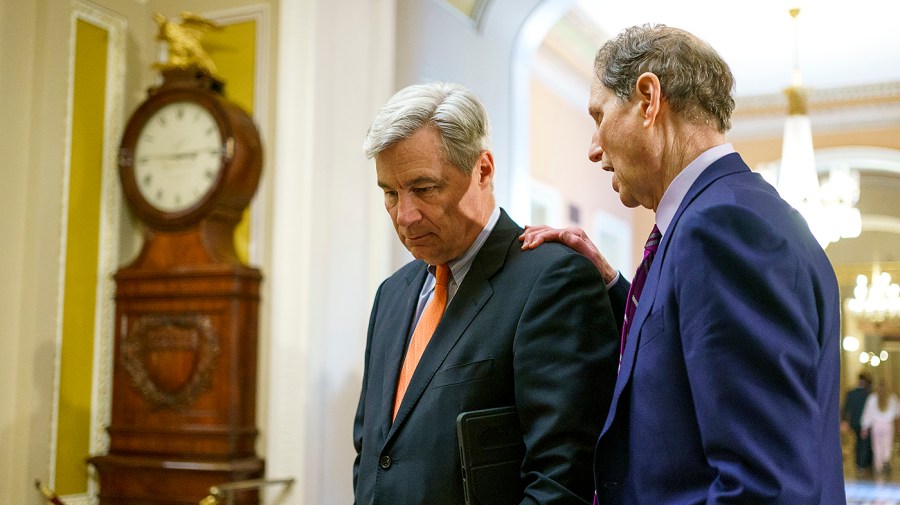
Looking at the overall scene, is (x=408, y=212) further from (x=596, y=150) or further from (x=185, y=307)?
(x=185, y=307)

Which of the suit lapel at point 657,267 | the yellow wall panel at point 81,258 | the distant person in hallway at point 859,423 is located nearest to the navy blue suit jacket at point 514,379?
the suit lapel at point 657,267

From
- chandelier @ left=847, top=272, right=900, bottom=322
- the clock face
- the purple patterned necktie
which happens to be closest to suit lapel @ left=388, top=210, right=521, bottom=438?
the purple patterned necktie

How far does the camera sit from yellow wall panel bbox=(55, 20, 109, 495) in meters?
3.81

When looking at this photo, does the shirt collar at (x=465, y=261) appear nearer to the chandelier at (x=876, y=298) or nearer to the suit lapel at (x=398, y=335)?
the suit lapel at (x=398, y=335)

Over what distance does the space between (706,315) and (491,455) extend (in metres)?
0.64

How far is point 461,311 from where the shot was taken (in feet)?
6.39

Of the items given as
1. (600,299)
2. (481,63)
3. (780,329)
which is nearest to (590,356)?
(600,299)

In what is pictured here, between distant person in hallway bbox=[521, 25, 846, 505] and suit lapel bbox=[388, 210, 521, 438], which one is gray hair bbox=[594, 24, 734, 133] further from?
suit lapel bbox=[388, 210, 521, 438]

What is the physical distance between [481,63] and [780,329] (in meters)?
3.79

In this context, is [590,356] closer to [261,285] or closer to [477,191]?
[477,191]

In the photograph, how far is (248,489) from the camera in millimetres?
3674

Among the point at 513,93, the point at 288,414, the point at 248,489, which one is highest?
the point at 513,93

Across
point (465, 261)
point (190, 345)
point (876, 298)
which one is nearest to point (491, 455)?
point (465, 261)

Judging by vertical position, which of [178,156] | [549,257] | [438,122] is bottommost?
[549,257]
